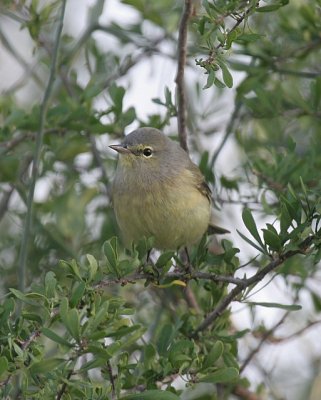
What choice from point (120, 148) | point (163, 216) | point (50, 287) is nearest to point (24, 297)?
point (50, 287)

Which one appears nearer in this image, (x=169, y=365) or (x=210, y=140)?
(x=169, y=365)

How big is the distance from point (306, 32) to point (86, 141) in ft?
4.12

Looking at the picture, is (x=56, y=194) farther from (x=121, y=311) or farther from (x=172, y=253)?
(x=121, y=311)

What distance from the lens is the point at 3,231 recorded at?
15.2 ft

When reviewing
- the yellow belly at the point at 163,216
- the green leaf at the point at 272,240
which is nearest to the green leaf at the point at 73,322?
the green leaf at the point at 272,240

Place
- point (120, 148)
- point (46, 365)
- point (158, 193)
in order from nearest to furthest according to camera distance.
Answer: point (46, 365)
point (158, 193)
point (120, 148)

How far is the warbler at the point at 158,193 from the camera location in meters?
3.74

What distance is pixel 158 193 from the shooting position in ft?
12.6

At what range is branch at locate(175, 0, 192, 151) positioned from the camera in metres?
2.97

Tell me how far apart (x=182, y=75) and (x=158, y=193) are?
76cm

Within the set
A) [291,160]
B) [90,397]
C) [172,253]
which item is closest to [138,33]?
[291,160]

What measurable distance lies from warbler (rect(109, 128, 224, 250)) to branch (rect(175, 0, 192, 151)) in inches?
10.4

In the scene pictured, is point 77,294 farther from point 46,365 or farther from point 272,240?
point 272,240

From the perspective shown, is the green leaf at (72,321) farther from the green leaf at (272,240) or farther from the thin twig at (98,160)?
the thin twig at (98,160)
